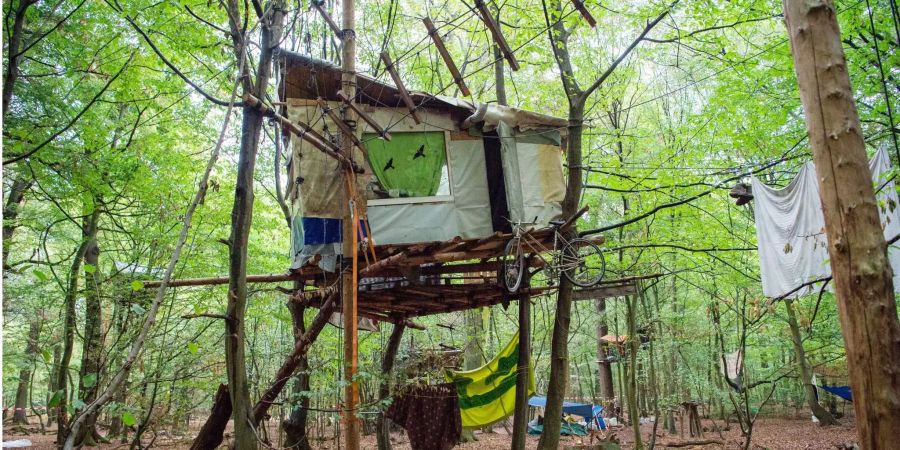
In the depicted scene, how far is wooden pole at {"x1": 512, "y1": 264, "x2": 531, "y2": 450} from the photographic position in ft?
23.8

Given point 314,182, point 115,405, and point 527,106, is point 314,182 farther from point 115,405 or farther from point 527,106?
point 527,106

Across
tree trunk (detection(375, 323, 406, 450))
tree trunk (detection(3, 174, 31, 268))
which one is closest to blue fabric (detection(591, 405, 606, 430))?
tree trunk (detection(375, 323, 406, 450))

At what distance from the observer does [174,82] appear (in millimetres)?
8555

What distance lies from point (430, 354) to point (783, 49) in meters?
7.21

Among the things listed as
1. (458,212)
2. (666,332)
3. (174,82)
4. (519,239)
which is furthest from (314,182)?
(666,332)

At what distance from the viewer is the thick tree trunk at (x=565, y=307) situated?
7.05 m

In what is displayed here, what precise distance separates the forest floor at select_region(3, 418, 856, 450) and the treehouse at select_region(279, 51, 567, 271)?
662 centimetres

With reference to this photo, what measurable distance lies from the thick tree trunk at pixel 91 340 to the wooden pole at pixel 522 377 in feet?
16.2

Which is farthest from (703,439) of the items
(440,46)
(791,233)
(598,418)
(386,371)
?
(440,46)

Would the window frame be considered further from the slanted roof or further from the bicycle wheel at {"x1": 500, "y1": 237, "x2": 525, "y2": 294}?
the bicycle wheel at {"x1": 500, "y1": 237, "x2": 525, "y2": 294}

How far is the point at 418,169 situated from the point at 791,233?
4.77m

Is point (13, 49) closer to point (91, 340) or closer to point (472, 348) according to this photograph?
point (91, 340)

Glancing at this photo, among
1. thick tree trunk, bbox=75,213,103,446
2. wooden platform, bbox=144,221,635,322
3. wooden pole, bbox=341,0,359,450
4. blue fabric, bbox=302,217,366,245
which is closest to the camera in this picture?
thick tree trunk, bbox=75,213,103,446

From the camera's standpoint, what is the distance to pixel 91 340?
4.84 m
